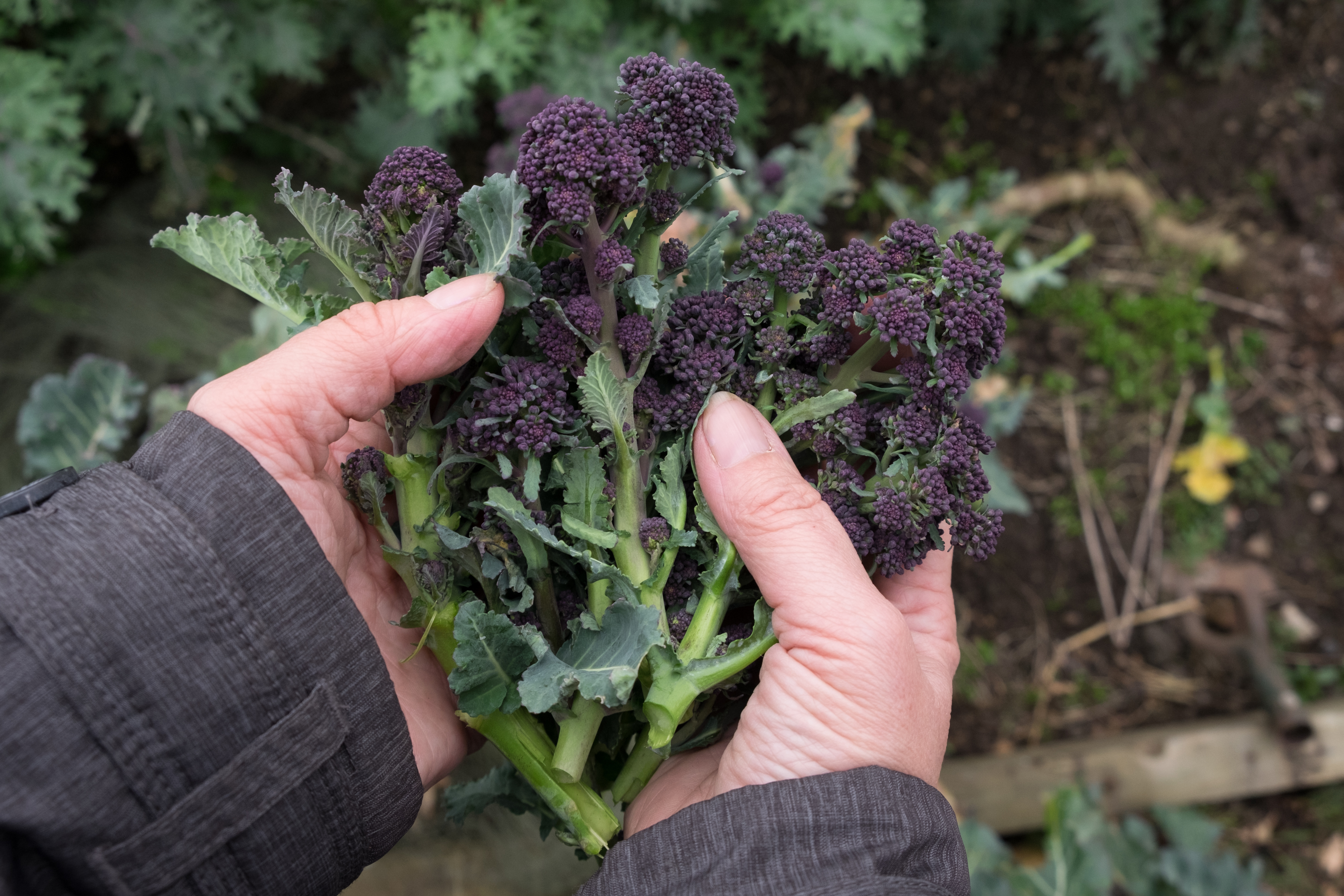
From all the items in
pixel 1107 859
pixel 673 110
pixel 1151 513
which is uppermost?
pixel 673 110

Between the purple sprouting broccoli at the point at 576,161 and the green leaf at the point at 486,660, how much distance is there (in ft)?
1.82

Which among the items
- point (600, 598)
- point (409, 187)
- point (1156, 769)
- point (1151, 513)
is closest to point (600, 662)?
point (600, 598)

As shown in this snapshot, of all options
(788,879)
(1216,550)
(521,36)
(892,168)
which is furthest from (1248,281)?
(788,879)

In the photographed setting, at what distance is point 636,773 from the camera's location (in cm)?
132

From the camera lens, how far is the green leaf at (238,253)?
1.20 metres

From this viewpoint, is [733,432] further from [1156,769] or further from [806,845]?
[1156,769]

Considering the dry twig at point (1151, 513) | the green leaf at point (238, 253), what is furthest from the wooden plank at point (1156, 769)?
the green leaf at point (238, 253)

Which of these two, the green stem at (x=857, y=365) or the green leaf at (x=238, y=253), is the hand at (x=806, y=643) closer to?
the green stem at (x=857, y=365)

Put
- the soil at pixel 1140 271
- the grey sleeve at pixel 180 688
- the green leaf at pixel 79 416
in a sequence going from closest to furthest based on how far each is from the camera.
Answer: the grey sleeve at pixel 180 688 → the green leaf at pixel 79 416 → the soil at pixel 1140 271

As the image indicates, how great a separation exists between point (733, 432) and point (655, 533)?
0.61 feet

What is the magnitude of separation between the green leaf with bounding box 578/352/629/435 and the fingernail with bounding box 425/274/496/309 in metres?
0.17

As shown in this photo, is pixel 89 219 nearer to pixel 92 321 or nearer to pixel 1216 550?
pixel 92 321

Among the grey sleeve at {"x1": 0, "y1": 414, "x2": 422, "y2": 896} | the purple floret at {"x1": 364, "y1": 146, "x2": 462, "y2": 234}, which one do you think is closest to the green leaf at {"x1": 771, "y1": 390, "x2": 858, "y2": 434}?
the purple floret at {"x1": 364, "y1": 146, "x2": 462, "y2": 234}

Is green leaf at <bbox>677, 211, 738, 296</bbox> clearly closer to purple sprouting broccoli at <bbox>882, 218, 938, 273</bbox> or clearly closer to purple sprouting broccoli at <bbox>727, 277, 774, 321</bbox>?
purple sprouting broccoli at <bbox>727, 277, 774, 321</bbox>
